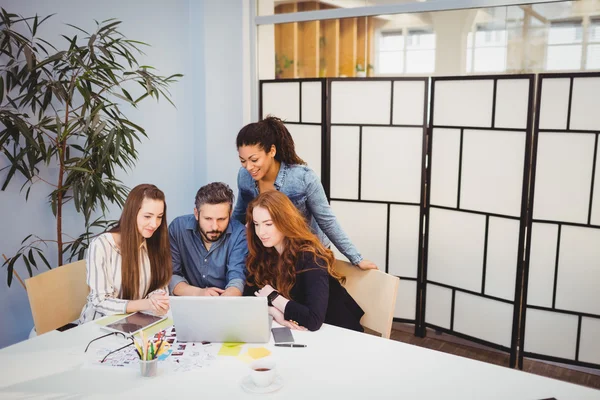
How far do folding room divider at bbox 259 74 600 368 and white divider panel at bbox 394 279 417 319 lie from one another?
1cm

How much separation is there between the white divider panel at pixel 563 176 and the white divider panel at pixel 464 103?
382 millimetres

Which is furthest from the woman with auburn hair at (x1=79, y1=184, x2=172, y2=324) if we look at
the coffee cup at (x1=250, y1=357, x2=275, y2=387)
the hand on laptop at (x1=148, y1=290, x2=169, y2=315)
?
the coffee cup at (x1=250, y1=357, x2=275, y2=387)

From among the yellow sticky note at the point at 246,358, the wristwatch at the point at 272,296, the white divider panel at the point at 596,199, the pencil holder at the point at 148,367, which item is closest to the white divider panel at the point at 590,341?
the white divider panel at the point at 596,199

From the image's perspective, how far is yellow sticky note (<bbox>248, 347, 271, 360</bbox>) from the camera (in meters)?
1.87

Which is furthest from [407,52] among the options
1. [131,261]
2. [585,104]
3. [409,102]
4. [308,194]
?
[131,261]

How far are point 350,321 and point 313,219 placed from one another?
756mm

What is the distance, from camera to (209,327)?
1.93m

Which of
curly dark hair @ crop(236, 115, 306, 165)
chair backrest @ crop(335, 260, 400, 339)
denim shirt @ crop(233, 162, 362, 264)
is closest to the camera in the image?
chair backrest @ crop(335, 260, 400, 339)

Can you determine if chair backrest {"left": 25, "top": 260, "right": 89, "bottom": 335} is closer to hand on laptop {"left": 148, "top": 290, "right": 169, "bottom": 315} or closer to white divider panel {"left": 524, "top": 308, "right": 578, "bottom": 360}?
hand on laptop {"left": 148, "top": 290, "right": 169, "bottom": 315}

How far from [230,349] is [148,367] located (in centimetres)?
31

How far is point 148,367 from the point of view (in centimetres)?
172

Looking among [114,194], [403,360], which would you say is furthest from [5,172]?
[403,360]

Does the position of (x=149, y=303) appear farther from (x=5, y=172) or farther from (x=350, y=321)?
(x=5, y=172)

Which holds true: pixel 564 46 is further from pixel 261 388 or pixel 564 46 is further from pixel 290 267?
pixel 261 388
